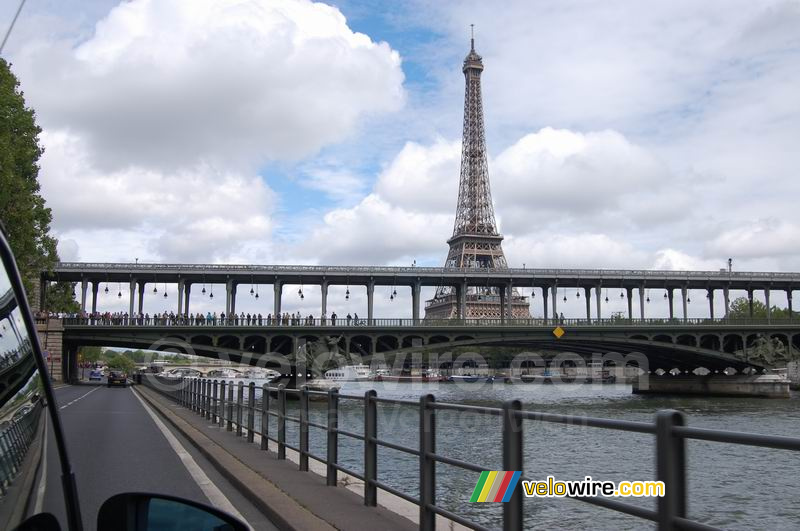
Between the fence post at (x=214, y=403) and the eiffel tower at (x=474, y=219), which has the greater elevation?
the eiffel tower at (x=474, y=219)

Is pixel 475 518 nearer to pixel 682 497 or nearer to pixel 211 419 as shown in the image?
pixel 682 497

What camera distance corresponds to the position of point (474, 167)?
137625 millimetres

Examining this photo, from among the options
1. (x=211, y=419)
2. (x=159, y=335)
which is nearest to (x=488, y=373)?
(x=159, y=335)

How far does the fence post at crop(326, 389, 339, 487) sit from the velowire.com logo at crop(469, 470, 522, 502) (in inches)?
144

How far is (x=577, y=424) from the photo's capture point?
491 centimetres

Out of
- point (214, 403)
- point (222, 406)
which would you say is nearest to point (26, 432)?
point (222, 406)

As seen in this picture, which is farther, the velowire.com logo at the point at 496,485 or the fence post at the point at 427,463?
the fence post at the point at 427,463

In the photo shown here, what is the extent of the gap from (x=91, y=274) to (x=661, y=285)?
184 feet

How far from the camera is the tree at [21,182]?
35.5 meters

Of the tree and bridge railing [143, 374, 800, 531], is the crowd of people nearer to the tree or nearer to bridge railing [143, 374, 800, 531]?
the tree

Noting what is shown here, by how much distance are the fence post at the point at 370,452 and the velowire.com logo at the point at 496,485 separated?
218 centimetres

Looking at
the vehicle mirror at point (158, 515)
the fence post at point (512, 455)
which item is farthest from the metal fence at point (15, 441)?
the fence post at point (512, 455)

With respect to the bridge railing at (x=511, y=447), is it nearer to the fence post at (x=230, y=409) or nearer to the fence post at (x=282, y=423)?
the fence post at (x=282, y=423)

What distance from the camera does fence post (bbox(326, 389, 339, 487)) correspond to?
9703 mm
